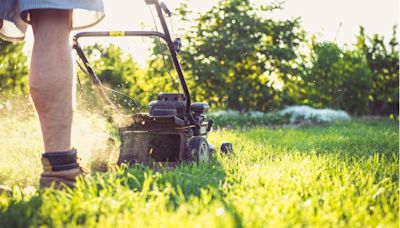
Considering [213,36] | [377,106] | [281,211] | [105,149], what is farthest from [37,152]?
[377,106]

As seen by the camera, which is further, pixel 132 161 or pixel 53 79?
pixel 132 161

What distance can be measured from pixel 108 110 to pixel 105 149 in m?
0.24

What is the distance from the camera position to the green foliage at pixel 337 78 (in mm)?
11547

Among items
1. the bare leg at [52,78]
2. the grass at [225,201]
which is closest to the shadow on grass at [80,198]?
the grass at [225,201]

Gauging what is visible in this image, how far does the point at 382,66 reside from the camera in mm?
12859

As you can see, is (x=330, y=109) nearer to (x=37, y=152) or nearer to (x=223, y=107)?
(x=223, y=107)

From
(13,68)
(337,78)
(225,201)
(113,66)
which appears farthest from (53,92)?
(113,66)

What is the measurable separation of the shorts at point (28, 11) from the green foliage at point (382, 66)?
10.7m

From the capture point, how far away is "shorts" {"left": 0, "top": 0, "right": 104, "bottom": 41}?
2148 millimetres

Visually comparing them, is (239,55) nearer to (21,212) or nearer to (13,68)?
(13,68)

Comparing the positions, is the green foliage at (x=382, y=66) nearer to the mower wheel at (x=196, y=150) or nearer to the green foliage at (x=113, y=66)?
the green foliage at (x=113, y=66)

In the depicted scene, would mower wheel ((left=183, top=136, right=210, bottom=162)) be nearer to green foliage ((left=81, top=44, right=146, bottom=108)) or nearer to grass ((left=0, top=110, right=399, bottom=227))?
grass ((left=0, top=110, right=399, bottom=227))

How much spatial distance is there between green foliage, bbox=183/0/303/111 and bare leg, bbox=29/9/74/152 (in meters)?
7.54

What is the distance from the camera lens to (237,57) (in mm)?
10125
